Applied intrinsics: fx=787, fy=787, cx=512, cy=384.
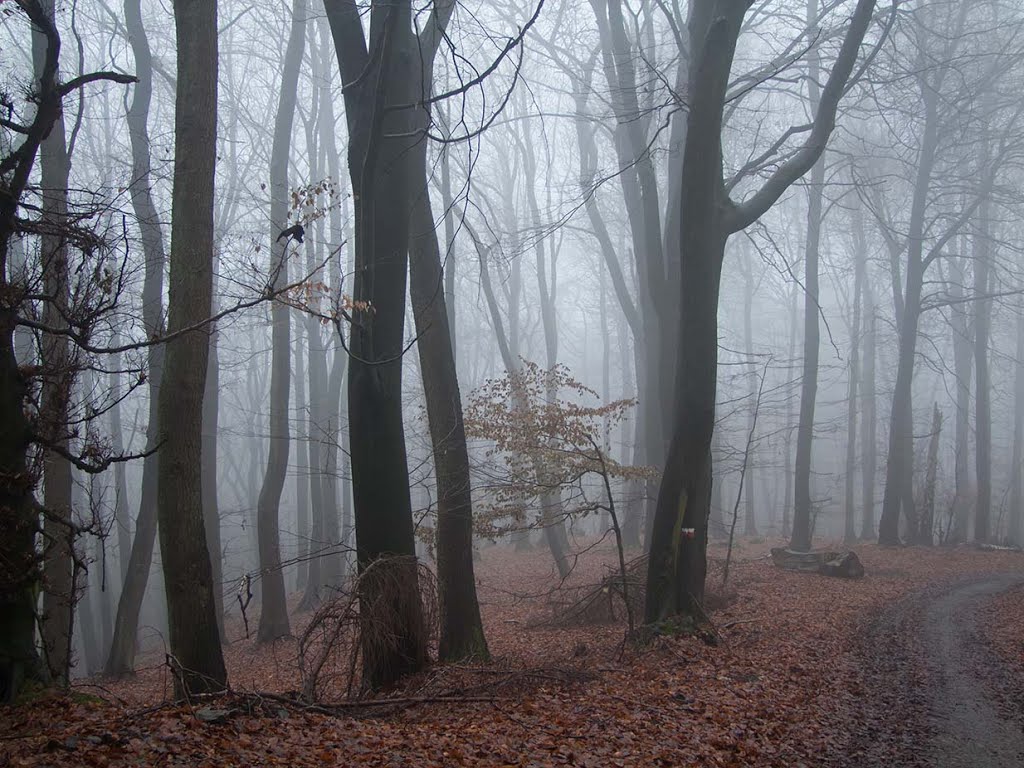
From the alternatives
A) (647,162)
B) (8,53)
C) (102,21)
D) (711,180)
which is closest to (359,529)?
(711,180)

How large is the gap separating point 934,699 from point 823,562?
9.06 m

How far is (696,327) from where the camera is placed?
928 centimetres

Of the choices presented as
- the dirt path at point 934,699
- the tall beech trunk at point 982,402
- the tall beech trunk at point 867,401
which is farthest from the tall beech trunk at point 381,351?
the tall beech trunk at point 867,401

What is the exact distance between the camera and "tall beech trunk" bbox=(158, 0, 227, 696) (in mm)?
7051

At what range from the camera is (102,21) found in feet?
51.6

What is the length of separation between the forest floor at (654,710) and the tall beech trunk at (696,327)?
0.85m

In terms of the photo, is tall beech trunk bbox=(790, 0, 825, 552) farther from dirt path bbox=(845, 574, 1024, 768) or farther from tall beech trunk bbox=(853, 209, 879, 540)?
dirt path bbox=(845, 574, 1024, 768)

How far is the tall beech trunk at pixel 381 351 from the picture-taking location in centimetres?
717

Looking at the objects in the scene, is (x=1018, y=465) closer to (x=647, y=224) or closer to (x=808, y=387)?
(x=808, y=387)

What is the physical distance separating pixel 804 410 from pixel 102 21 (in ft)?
61.7

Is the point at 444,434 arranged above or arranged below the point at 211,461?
above

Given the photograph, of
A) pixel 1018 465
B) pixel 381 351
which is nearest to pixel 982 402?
pixel 1018 465

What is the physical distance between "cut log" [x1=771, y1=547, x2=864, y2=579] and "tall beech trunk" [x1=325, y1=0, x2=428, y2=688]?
10350 mm

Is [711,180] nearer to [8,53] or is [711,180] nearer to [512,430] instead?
[512,430]
